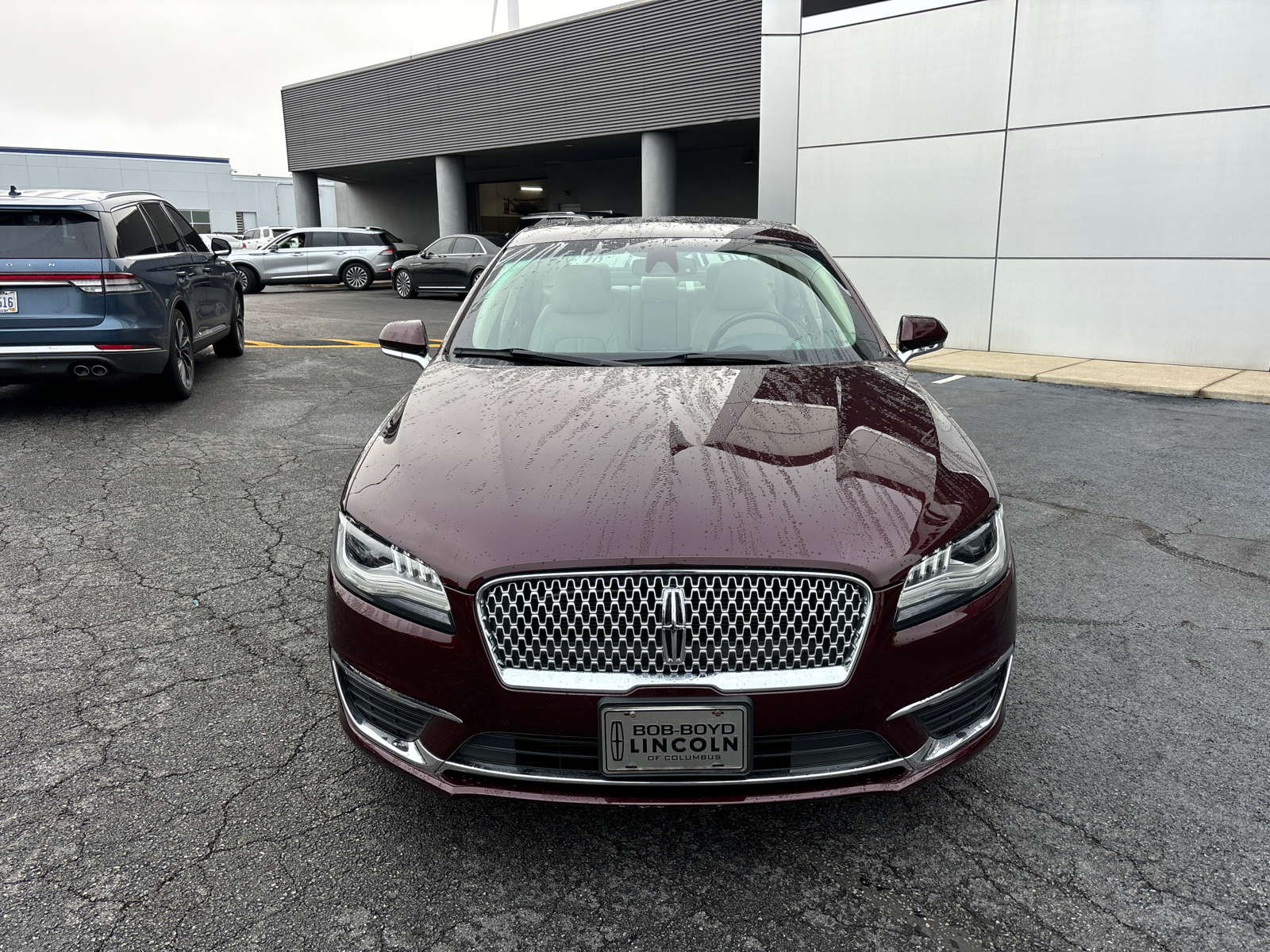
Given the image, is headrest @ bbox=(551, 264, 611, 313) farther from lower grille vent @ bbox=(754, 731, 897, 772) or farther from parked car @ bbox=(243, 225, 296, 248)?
parked car @ bbox=(243, 225, 296, 248)

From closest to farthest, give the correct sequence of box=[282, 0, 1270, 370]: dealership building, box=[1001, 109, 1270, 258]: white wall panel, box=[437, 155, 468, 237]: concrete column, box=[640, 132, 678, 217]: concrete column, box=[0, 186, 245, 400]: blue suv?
box=[0, 186, 245, 400]: blue suv, box=[1001, 109, 1270, 258]: white wall panel, box=[282, 0, 1270, 370]: dealership building, box=[640, 132, 678, 217]: concrete column, box=[437, 155, 468, 237]: concrete column

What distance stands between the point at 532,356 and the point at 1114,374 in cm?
837

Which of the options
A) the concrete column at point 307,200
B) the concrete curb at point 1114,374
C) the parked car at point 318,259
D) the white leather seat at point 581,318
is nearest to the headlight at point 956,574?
the white leather seat at point 581,318

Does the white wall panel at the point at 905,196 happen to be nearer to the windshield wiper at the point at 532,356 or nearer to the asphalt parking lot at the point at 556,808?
the asphalt parking lot at the point at 556,808

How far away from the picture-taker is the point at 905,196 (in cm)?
1172

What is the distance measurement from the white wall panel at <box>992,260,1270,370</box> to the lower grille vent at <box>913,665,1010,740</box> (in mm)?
9432

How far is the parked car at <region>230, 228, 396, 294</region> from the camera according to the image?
22656mm

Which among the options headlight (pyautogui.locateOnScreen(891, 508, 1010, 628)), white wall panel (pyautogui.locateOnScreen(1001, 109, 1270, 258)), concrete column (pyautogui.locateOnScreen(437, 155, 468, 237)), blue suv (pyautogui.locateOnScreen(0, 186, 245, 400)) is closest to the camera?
headlight (pyautogui.locateOnScreen(891, 508, 1010, 628))

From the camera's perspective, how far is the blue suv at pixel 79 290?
21.5ft

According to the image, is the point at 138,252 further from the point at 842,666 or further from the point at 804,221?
the point at 804,221

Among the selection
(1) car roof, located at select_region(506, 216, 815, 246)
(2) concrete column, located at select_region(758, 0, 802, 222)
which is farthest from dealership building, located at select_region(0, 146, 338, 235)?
(1) car roof, located at select_region(506, 216, 815, 246)

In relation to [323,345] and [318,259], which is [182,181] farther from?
[323,345]

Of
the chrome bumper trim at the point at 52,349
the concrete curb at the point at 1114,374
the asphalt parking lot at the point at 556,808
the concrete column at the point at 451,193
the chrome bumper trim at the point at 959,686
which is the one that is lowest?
the asphalt parking lot at the point at 556,808

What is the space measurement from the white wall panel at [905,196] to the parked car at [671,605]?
31.9 ft
